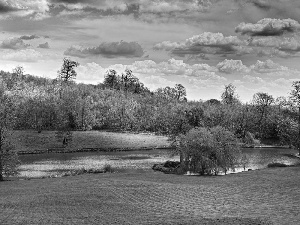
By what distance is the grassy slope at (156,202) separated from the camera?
26875 mm

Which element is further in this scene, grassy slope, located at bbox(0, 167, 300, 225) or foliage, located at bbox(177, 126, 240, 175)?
foliage, located at bbox(177, 126, 240, 175)

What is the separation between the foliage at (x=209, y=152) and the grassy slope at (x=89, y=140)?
5837cm

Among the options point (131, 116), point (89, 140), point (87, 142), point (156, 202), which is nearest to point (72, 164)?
point (87, 142)

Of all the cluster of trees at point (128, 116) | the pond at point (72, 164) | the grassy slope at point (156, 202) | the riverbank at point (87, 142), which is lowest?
the pond at point (72, 164)

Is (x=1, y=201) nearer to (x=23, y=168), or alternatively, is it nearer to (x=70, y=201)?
(x=70, y=201)

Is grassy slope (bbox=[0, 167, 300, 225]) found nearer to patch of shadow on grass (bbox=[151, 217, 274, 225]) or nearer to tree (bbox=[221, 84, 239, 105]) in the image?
patch of shadow on grass (bbox=[151, 217, 274, 225])

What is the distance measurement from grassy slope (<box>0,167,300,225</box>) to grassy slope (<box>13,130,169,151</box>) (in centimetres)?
6220

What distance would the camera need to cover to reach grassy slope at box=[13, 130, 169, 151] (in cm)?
10646

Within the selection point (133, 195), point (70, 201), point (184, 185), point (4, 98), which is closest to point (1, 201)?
point (70, 201)

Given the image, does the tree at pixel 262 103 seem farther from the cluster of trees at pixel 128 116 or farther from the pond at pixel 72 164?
the pond at pixel 72 164

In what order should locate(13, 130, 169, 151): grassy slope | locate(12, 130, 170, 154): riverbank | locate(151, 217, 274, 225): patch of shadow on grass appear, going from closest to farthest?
locate(151, 217, 274, 225): patch of shadow on grass → locate(12, 130, 170, 154): riverbank → locate(13, 130, 169, 151): grassy slope

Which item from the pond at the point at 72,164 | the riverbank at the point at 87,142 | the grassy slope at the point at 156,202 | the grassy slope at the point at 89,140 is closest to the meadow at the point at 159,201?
the grassy slope at the point at 156,202

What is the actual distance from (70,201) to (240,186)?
22.1 m

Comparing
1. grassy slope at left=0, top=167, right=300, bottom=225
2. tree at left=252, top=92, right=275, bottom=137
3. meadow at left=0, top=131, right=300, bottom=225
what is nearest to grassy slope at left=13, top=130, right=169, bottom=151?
tree at left=252, top=92, right=275, bottom=137
